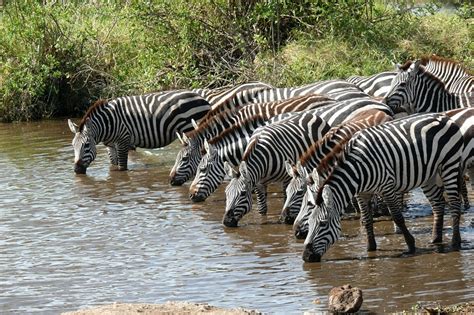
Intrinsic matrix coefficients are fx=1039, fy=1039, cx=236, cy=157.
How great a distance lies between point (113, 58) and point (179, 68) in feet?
7.81

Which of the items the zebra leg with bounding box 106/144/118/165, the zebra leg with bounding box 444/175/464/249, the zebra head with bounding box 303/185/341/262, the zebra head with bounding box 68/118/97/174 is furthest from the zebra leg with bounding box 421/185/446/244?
the zebra leg with bounding box 106/144/118/165

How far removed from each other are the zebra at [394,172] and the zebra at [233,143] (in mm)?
2003

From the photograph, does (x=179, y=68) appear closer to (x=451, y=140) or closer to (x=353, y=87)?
(x=353, y=87)

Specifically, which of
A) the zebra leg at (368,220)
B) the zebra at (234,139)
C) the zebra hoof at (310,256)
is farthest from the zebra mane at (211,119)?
the zebra hoof at (310,256)

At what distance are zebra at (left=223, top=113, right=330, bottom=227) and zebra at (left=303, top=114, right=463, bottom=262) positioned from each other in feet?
6.02

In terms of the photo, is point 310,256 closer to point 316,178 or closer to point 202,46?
point 316,178

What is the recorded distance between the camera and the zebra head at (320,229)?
10781 millimetres

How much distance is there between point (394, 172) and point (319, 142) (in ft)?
3.49

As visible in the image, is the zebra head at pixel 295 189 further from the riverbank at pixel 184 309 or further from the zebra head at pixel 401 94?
the riverbank at pixel 184 309

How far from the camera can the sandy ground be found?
839cm

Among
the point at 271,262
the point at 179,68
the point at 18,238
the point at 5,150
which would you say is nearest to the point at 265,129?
the point at 271,262

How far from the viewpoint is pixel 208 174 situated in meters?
14.1

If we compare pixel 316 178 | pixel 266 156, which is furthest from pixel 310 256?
pixel 266 156

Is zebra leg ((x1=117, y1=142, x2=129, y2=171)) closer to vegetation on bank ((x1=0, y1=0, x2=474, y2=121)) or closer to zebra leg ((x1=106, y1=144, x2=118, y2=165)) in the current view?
zebra leg ((x1=106, y1=144, x2=118, y2=165))
